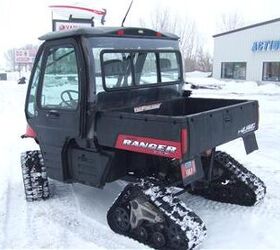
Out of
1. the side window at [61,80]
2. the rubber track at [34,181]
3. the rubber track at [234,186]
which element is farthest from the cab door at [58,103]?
the rubber track at [234,186]

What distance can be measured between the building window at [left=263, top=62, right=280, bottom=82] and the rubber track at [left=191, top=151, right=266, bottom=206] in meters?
24.8

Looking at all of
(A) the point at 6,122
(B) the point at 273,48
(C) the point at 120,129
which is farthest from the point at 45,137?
(B) the point at 273,48

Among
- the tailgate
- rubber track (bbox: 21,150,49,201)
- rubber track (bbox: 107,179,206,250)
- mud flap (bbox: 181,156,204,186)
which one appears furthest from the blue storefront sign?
rubber track (bbox: 107,179,206,250)

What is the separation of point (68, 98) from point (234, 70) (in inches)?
1190

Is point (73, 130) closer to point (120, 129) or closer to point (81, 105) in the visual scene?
point (81, 105)

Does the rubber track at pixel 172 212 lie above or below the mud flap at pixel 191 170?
below

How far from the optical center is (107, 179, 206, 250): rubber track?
13.0 ft

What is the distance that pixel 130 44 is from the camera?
194 inches

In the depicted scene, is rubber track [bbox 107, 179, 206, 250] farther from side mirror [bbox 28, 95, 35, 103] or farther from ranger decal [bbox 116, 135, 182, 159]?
side mirror [bbox 28, 95, 35, 103]

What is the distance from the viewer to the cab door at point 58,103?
4.62m

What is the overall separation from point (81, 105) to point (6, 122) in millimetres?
8265

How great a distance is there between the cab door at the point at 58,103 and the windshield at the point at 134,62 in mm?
243

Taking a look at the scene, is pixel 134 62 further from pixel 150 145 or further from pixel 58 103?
pixel 150 145

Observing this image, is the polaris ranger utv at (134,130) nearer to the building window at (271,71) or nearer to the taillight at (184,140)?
the taillight at (184,140)
